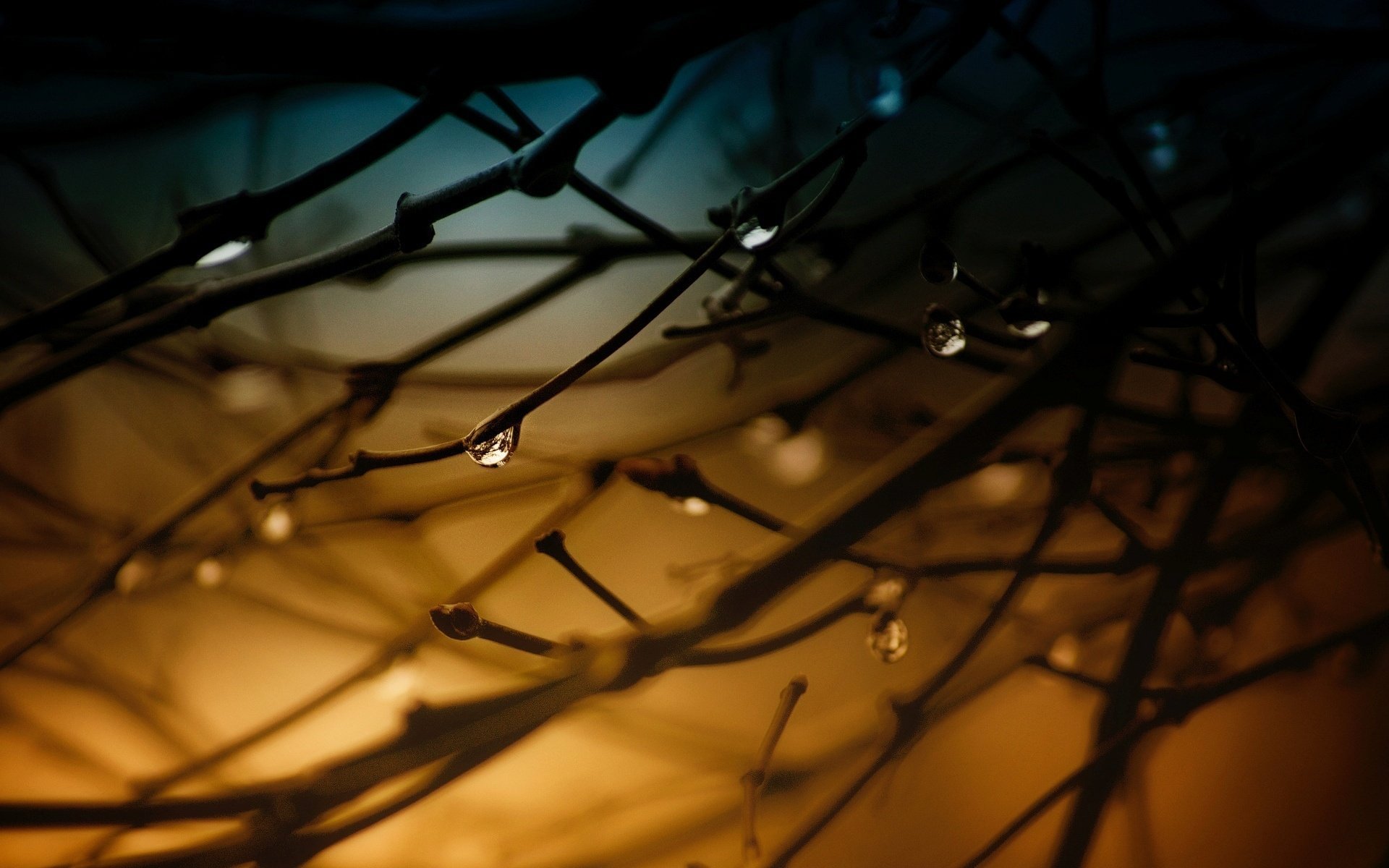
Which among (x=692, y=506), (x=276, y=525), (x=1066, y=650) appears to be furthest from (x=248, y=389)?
(x=1066, y=650)

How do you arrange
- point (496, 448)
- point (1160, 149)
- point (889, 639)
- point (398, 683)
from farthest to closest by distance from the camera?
point (1160, 149)
point (398, 683)
point (889, 639)
point (496, 448)

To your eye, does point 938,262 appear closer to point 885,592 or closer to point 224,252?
point 885,592

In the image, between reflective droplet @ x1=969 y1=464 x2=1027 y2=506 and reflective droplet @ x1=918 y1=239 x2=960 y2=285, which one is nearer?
reflective droplet @ x1=918 y1=239 x2=960 y2=285

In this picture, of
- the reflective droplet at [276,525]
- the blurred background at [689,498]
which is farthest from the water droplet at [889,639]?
the reflective droplet at [276,525]

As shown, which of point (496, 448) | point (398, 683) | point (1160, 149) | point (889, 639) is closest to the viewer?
point (496, 448)

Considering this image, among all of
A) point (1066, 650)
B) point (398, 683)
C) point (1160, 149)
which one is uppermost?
point (1160, 149)

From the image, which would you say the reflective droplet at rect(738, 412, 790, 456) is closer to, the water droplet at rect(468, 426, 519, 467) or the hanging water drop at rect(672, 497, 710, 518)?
the hanging water drop at rect(672, 497, 710, 518)

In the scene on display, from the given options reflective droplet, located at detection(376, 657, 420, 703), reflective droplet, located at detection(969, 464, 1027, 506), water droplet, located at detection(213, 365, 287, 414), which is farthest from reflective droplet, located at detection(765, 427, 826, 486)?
water droplet, located at detection(213, 365, 287, 414)

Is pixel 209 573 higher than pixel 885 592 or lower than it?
higher
